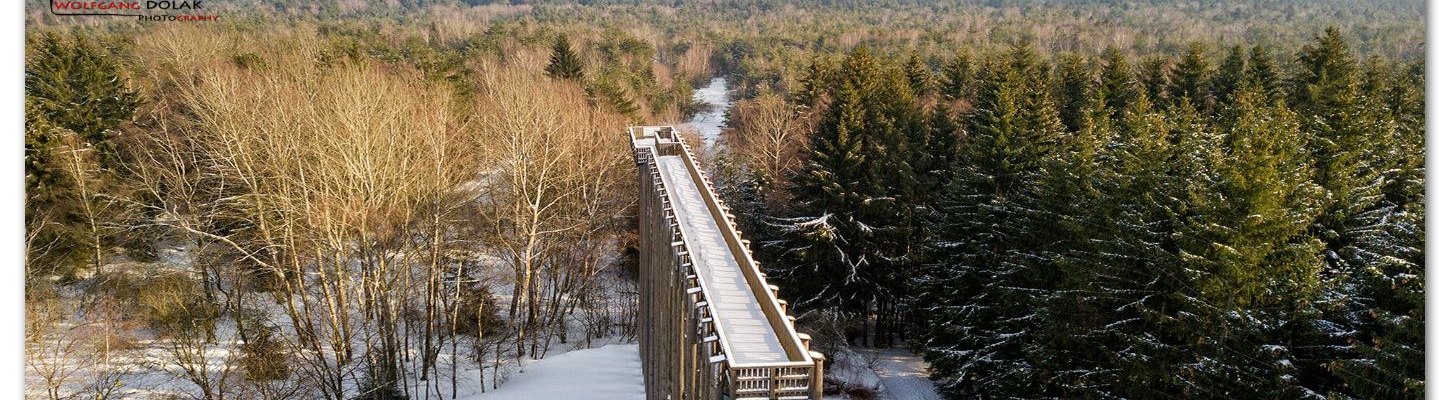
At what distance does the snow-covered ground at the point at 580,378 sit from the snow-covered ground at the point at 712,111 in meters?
34.0

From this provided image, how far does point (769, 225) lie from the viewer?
32.5 m

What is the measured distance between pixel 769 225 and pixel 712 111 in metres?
50.4

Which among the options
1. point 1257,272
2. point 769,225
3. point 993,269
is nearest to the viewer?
point 1257,272

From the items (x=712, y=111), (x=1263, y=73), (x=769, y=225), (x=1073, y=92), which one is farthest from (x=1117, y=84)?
(x=712, y=111)

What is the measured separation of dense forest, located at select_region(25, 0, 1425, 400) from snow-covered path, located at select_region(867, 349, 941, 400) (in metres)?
0.80

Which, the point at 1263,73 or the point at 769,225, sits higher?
the point at 1263,73

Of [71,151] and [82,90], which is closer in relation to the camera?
[71,151]

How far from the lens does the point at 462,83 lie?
44.9 metres

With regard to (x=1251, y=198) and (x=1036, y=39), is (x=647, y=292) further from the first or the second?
(x=1036, y=39)

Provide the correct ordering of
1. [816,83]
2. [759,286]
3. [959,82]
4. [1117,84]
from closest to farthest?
1. [759,286]
2. [1117,84]
3. [816,83]
4. [959,82]

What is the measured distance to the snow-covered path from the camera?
26.7m

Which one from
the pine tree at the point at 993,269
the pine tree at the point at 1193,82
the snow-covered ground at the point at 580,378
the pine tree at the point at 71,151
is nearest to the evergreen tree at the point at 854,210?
the pine tree at the point at 993,269

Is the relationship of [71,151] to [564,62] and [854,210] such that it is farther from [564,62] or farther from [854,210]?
[564,62]

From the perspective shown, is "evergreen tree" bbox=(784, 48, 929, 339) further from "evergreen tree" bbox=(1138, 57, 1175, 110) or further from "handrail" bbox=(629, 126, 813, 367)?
"evergreen tree" bbox=(1138, 57, 1175, 110)
